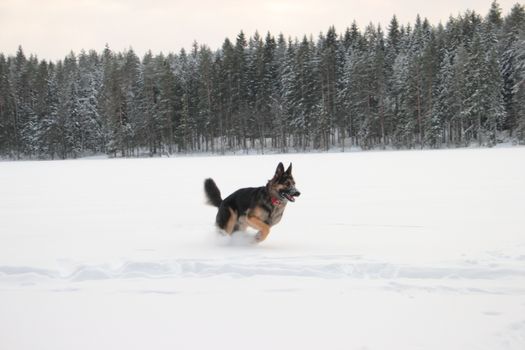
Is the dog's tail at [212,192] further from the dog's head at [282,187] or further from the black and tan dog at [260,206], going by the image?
the dog's head at [282,187]

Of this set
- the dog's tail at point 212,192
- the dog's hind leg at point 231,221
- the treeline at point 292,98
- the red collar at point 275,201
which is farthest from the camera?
the treeline at point 292,98

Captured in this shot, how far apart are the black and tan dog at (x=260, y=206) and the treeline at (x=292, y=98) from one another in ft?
182

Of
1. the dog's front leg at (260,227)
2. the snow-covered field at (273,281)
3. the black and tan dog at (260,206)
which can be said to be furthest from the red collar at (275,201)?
the snow-covered field at (273,281)

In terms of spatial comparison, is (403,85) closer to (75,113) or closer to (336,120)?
(336,120)

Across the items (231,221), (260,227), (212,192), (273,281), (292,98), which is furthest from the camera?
(292,98)

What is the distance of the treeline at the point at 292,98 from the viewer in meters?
59.1

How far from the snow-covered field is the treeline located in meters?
54.2

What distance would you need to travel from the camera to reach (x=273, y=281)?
4.92 metres

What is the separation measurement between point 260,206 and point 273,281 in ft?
7.12

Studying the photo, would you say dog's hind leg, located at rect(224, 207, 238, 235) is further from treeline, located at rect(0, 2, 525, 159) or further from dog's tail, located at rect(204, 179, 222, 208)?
treeline, located at rect(0, 2, 525, 159)

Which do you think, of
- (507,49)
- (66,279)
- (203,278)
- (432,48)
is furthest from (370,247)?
(507,49)

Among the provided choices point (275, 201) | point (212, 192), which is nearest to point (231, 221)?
point (275, 201)

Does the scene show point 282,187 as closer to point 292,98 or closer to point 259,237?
point 259,237

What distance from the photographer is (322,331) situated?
3.57 meters
